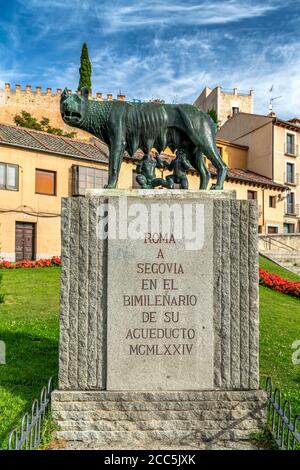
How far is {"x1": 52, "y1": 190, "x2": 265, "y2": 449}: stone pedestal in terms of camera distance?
15.1 ft

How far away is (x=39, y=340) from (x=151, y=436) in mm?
4228

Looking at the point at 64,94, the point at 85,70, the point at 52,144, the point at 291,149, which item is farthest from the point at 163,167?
the point at 85,70

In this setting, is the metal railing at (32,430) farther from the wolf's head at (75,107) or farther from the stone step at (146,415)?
the wolf's head at (75,107)

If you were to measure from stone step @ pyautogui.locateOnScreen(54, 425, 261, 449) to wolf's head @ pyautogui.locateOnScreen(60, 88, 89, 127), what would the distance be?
3.52 meters

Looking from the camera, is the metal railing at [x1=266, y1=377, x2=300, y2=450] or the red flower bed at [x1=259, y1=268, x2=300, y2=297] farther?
the red flower bed at [x1=259, y1=268, x2=300, y2=297]

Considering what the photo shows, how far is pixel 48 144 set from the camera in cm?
2531

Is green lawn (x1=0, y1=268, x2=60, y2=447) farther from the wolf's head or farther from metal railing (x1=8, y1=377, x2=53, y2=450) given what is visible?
the wolf's head

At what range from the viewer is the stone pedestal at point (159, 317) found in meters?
4.61

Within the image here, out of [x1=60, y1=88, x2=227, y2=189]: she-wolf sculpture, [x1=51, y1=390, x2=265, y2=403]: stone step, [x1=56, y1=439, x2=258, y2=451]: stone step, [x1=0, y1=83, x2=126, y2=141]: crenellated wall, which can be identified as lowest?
[x1=56, y1=439, x2=258, y2=451]: stone step

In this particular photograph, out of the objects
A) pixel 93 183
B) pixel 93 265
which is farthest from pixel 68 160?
pixel 93 265

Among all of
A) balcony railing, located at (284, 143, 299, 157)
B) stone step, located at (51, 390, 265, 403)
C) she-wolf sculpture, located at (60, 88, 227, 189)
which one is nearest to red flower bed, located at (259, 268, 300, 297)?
she-wolf sculpture, located at (60, 88, 227, 189)

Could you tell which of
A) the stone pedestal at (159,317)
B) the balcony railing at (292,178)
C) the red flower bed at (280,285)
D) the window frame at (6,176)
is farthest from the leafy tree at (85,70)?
the stone pedestal at (159,317)

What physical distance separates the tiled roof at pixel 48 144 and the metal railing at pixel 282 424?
69.2 feet

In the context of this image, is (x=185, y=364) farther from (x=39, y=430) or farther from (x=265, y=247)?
(x=265, y=247)
